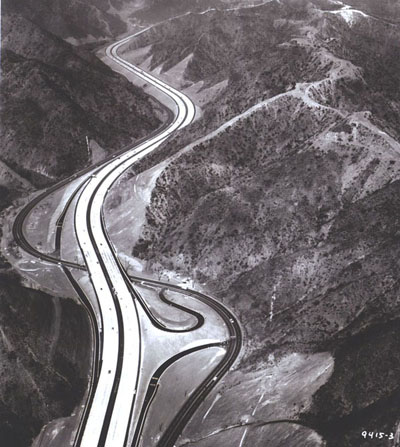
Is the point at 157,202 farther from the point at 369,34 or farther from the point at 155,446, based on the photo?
the point at 369,34

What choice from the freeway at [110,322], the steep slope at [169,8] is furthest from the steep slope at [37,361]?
the steep slope at [169,8]

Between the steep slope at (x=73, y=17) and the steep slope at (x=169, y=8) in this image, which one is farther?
the steep slope at (x=169, y=8)

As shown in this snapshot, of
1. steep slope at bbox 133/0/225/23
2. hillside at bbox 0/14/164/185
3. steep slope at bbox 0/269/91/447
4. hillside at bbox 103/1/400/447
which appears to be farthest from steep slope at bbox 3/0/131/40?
steep slope at bbox 0/269/91/447

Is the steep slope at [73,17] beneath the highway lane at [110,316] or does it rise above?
above

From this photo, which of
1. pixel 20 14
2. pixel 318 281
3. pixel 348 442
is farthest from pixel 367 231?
pixel 20 14

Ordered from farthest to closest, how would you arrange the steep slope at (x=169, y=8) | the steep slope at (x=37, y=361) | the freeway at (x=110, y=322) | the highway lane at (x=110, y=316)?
1. the steep slope at (x=169, y=8)
2. the steep slope at (x=37, y=361)
3. the freeway at (x=110, y=322)
4. the highway lane at (x=110, y=316)

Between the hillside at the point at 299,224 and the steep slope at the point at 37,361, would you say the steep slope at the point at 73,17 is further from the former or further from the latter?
the steep slope at the point at 37,361

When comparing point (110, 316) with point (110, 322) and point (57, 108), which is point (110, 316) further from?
point (57, 108)
